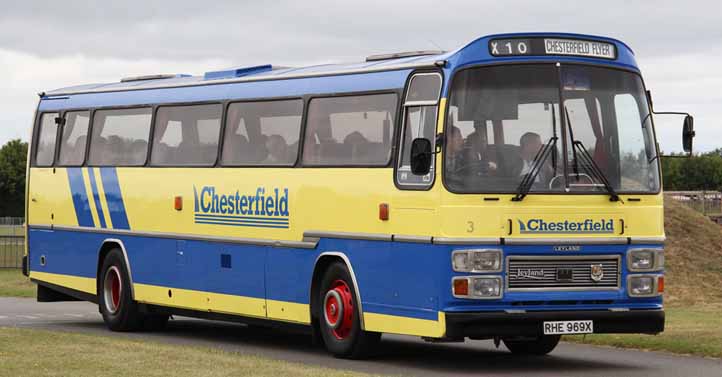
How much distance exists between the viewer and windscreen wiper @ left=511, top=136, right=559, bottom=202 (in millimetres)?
16328

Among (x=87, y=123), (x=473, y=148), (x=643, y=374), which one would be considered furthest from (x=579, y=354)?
(x=87, y=123)

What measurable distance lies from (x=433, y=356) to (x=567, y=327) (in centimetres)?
255

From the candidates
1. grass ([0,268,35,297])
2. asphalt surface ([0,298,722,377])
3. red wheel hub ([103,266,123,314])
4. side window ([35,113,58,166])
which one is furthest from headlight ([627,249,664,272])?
grass ([0,268,35,297])

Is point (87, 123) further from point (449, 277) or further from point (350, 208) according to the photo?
point (449, 277)

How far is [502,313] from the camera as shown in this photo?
16.2 m

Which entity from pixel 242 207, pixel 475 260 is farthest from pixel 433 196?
pixel 242 207

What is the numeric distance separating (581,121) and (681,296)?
22.1 meters

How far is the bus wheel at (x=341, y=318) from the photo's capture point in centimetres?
1777

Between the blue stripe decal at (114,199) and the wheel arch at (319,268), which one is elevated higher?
the blue stripe decal at (114,199)

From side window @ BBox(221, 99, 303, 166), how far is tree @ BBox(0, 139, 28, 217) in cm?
12411

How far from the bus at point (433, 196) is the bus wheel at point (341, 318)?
0.07ft

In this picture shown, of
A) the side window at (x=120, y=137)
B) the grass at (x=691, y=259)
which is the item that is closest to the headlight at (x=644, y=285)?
the side window at (x=120, y=137)

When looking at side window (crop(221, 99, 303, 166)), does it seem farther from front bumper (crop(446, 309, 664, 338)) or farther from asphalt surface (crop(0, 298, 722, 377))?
front bumper (crop(446, 309, 664, 338))

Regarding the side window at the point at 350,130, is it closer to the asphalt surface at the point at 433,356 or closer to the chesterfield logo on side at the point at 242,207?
the chesterfield logo on side at the point at 242,207
